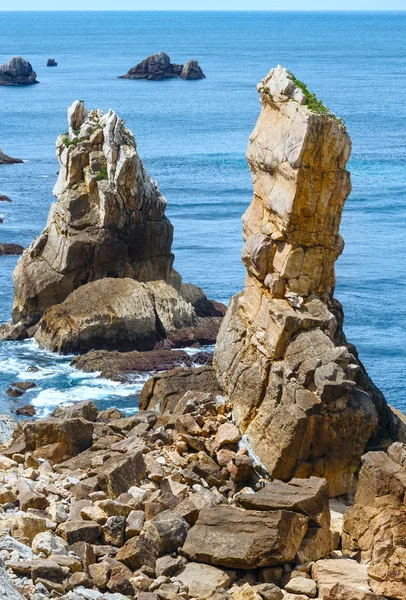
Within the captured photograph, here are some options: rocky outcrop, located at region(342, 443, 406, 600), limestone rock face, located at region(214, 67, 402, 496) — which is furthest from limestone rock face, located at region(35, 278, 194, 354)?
rocky outcrop, located at region(342, 443, 406, 600)

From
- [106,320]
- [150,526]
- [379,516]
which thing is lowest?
[106,320]

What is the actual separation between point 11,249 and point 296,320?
42279 millimetres

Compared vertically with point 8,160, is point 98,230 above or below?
above

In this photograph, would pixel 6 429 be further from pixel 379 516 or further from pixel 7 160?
pixel 7 160

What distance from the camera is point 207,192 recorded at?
312ft

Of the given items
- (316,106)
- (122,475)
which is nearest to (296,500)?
(122,475)

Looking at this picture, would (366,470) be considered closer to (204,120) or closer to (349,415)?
(349,415)

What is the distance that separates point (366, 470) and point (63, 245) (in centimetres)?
3265

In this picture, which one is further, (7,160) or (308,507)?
(7,160)

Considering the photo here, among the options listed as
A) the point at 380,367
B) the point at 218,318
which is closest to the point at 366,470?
the point at 380,367

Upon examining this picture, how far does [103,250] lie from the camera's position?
58156 mm

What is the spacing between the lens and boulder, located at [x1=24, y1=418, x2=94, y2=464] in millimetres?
32125

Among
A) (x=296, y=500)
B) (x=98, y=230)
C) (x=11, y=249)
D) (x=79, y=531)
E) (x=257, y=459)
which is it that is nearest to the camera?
(x=79, y=531)

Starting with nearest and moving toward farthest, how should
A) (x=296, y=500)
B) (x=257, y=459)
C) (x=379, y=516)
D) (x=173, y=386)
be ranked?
(x=296, y=500) < (x=379, y=516) < (x=257, y=459) < (x=173, y=386)
